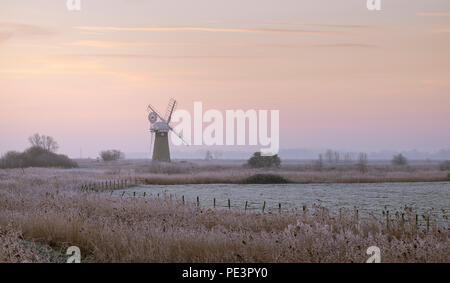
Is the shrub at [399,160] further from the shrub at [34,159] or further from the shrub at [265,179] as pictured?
the shrub at [34,159]

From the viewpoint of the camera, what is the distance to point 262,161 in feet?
241

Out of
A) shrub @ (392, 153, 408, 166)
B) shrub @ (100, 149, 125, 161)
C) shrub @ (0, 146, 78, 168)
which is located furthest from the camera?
shrub @ (100, 149, 125, 161)

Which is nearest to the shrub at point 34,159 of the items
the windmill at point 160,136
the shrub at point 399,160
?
the windmill at point 160,136

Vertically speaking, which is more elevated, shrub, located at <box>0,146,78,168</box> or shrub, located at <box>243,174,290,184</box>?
shrub, located at <box>0,146,78,168</box>

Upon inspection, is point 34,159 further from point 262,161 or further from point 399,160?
point 399,160

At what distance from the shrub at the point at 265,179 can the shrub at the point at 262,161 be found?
82.2ft

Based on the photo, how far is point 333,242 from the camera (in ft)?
30.9

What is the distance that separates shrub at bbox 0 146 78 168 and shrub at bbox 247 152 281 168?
93.6ft

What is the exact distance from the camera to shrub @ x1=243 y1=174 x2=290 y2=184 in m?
46.8

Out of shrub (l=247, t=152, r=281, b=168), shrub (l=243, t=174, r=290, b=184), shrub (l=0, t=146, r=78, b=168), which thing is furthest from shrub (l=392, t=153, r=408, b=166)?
shrub (l=0, t=146, r=78, b=168)

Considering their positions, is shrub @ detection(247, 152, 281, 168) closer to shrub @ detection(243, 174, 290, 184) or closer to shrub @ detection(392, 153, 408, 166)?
shrub @ detection(243, 174, 290, 184)

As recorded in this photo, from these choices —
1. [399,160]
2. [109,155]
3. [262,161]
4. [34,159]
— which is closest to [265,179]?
[262,161]

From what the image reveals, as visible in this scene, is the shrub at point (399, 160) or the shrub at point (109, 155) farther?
the shrub at point (109, 155)

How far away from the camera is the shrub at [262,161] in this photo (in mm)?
73375
